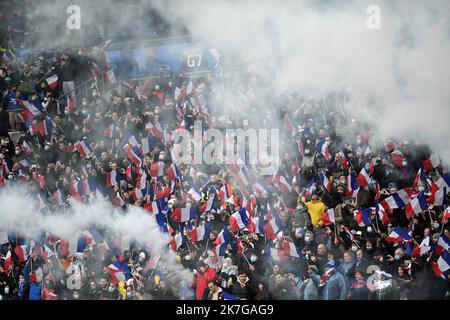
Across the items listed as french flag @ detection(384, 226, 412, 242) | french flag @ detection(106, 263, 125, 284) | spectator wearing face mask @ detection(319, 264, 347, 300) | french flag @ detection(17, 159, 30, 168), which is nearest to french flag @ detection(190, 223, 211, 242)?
french flag @ detection(106, 263, 125, 284)

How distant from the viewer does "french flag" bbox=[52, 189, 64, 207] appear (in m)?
12.7

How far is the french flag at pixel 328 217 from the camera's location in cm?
1006

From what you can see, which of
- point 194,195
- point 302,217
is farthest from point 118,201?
point 302,217

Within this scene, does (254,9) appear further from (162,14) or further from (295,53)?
(162,14)

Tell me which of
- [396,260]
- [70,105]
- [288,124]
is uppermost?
[288,124]

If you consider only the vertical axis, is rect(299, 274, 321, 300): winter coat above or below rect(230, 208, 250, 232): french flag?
below

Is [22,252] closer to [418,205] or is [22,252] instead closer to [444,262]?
[418,205]

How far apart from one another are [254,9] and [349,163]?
3.70 meters

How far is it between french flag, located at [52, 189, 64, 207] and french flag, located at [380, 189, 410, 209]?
5138mm

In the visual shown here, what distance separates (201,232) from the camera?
34.6 feet

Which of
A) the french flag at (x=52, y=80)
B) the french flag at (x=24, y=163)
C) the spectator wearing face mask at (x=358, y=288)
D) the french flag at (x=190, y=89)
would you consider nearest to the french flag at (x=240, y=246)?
the spectator wearing face mask at (x=358, y=288)

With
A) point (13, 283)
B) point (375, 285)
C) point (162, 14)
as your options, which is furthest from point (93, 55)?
point (375, 285)

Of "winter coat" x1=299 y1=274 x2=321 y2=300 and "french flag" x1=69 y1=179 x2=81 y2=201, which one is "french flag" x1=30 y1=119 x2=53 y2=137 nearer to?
"french flag" x1=69 y1=179 x2=81 y2=201

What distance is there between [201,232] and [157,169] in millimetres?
2013
